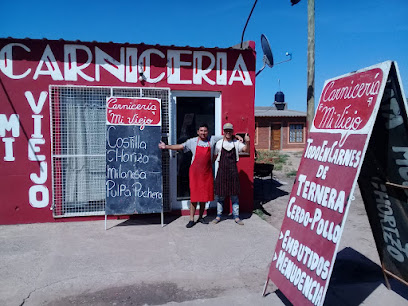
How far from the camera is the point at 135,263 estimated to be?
4.27 meters

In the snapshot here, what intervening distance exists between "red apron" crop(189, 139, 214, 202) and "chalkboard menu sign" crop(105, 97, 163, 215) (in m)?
0.58

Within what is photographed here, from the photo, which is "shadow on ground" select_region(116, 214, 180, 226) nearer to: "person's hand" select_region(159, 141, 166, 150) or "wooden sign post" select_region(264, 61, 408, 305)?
"person's hand" select_region(159, 141, 166, 150)

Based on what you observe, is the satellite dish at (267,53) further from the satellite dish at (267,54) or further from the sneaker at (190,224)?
the sneaker at (190,224)

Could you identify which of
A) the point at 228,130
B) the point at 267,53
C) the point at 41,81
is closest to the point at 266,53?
the point at 267,53

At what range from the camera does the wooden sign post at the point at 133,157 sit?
5.58 m

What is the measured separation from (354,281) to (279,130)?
2386cm

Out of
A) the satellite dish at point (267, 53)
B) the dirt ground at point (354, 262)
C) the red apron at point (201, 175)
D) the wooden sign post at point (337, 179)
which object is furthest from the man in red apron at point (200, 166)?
the wooden sign post at point (337, 179)

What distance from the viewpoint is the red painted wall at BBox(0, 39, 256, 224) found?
18.4 ft

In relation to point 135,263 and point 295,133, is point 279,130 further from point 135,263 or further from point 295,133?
point 135,263

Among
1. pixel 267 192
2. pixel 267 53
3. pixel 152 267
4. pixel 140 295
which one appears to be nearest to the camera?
pixel 140 295

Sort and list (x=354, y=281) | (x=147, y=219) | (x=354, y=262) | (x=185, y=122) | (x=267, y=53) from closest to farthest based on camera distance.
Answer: (x=354, y=281) < (x=354, y=262) < (x=147, y=219) < (x=185, y=122) < (x=267, y=53)

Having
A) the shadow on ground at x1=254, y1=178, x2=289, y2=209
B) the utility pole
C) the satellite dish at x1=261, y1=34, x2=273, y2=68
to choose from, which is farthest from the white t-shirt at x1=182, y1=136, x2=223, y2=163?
the shadow on ground at x1=254, y1=178, x2=289, y2=209

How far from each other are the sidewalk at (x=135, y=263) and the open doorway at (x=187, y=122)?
777mm

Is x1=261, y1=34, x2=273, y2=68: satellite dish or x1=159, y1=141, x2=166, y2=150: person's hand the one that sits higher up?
x1=261, y1=34, x2=273, y2=68: satellite dish
